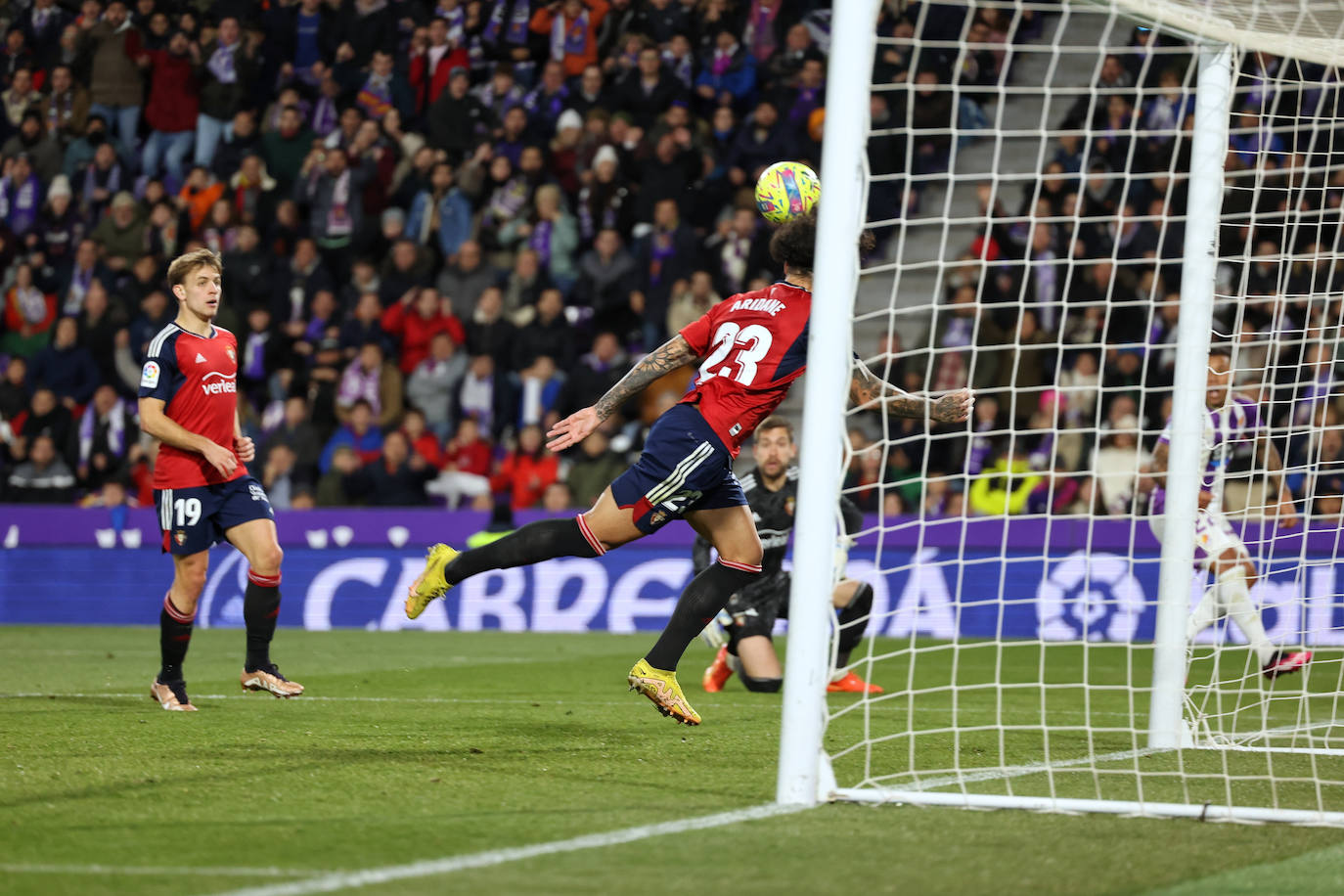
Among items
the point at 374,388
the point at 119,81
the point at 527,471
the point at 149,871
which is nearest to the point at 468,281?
the point at 374,388

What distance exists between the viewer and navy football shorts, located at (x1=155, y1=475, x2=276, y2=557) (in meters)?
7.41

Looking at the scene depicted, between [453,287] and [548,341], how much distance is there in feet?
4.70

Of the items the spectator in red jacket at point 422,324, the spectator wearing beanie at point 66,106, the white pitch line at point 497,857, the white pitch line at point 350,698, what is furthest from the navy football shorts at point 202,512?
the spectator wearing beanie at point 66,106

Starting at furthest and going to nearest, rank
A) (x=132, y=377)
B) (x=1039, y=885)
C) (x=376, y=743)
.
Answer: (x=132, y=377), (x=376, y=743), (x=1039, y=885)

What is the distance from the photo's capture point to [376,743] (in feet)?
20.5

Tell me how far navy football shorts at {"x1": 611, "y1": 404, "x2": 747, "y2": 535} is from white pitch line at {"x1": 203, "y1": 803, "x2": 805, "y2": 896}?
147cm

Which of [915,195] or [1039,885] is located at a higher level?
[915,195]

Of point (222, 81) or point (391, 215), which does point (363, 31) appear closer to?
point (222, 81)

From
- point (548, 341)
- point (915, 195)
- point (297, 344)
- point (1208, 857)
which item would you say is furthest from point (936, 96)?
point (1208, 857)

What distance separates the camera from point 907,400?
19.4 ft

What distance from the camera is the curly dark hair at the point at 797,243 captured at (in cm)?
603

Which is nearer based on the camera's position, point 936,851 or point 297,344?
point 936,851

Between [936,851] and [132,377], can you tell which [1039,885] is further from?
[132,377]

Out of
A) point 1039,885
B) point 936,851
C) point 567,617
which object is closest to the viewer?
point 1039,885
